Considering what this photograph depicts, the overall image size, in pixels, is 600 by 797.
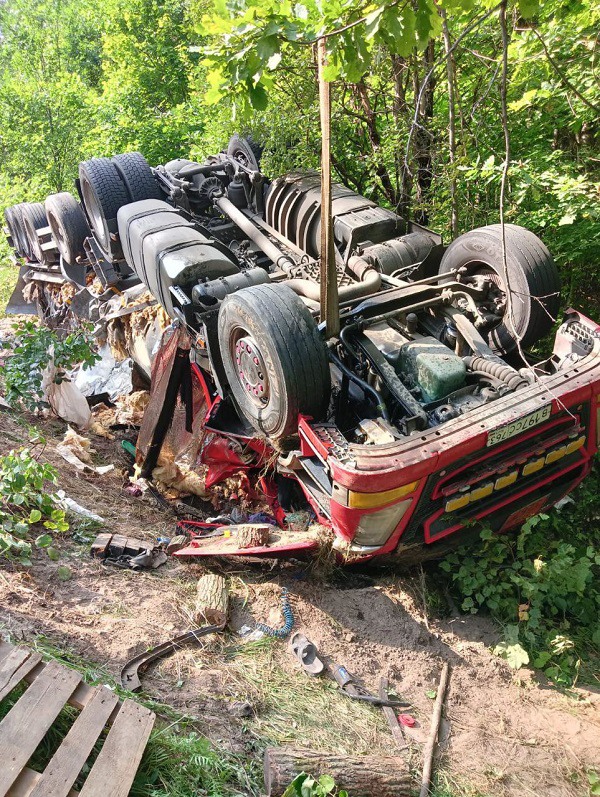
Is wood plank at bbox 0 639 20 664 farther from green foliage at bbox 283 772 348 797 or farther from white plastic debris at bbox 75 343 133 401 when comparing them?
white plastic debris at bbox 75 343 133 401

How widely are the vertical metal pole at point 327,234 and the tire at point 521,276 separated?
1.27m

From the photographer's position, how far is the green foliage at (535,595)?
3.37 meters

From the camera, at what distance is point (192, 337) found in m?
4.86

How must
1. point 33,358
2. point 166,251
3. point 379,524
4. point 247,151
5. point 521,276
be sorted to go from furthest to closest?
point 247,151 < point 33,358 < point 166,251 < point 521,276 < point 379,524

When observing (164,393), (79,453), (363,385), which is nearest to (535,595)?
(363,385)

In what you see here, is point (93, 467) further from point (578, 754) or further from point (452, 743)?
point (578, 754)

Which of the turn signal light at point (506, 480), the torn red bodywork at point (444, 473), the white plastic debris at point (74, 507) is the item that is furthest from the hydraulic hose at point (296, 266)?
the white plastic debris at point (74, 507)

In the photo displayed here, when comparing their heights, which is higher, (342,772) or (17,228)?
(17,228)

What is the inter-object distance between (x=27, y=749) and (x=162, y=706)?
0.62 metres

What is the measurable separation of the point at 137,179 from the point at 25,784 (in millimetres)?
5955

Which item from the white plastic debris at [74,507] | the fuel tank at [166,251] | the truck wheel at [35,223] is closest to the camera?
the white plastic debris at [74,507]

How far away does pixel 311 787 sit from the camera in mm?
2395

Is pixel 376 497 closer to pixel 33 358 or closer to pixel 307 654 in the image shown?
pixel 307 654

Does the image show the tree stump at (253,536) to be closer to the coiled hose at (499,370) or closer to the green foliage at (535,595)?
the green foliage at (535,595)
